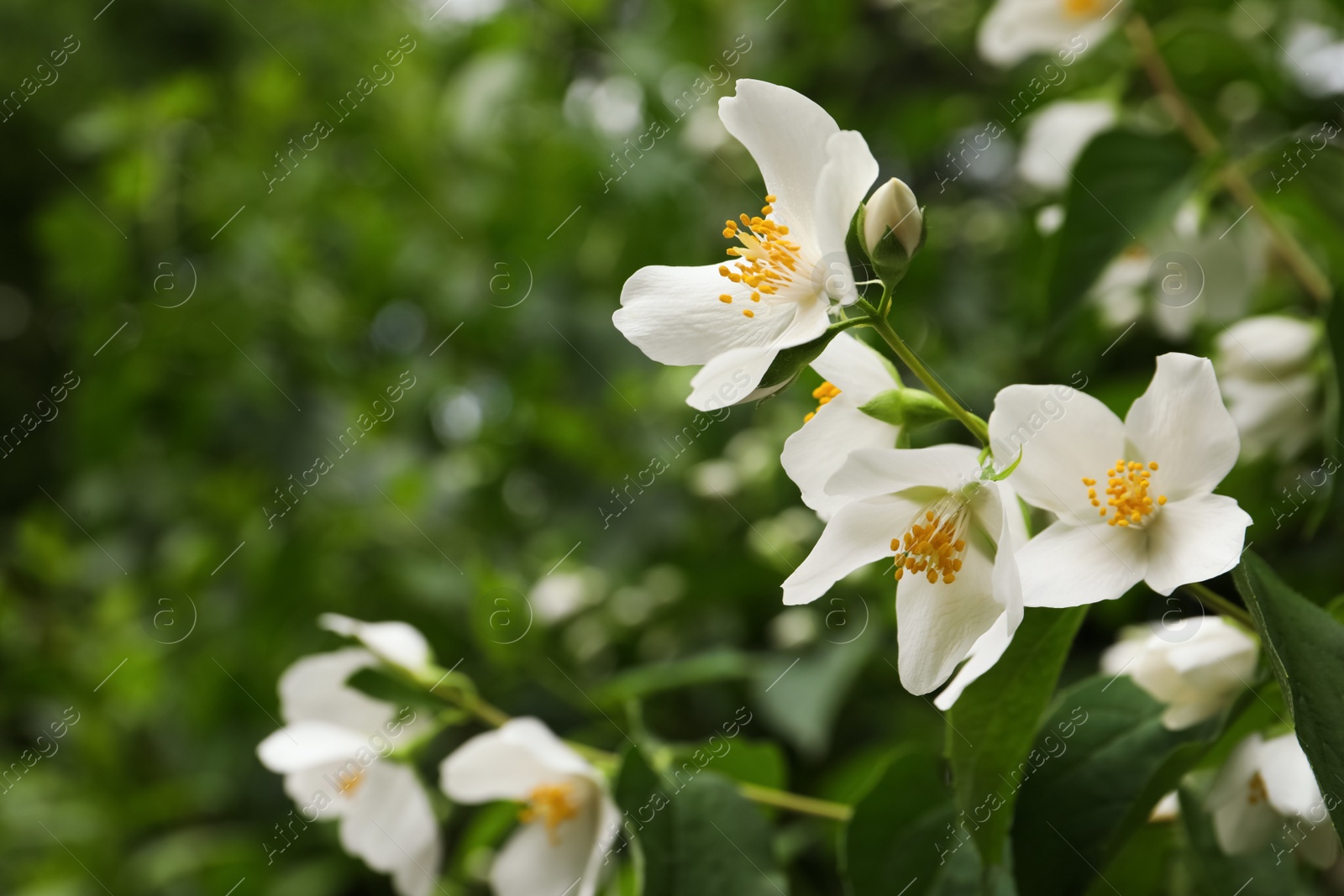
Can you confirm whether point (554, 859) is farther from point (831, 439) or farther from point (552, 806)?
point (831, 439)

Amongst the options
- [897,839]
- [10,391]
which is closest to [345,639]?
[897,839]

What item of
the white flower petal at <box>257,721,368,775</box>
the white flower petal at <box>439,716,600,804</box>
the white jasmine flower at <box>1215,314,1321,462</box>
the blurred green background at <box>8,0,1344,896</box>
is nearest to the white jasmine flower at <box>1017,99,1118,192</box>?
the blurred green background at <box>8,0,1344,896</box>

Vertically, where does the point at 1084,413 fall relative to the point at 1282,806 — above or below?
above

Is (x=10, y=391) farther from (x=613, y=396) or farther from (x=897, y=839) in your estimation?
(x=897, y=839)

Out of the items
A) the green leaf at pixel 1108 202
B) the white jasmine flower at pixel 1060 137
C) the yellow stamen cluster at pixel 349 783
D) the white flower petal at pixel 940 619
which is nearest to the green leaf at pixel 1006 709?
the white flower petal at pixel 940 619

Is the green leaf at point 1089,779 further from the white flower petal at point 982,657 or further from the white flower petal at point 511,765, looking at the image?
the white flower petal at point 511,765
